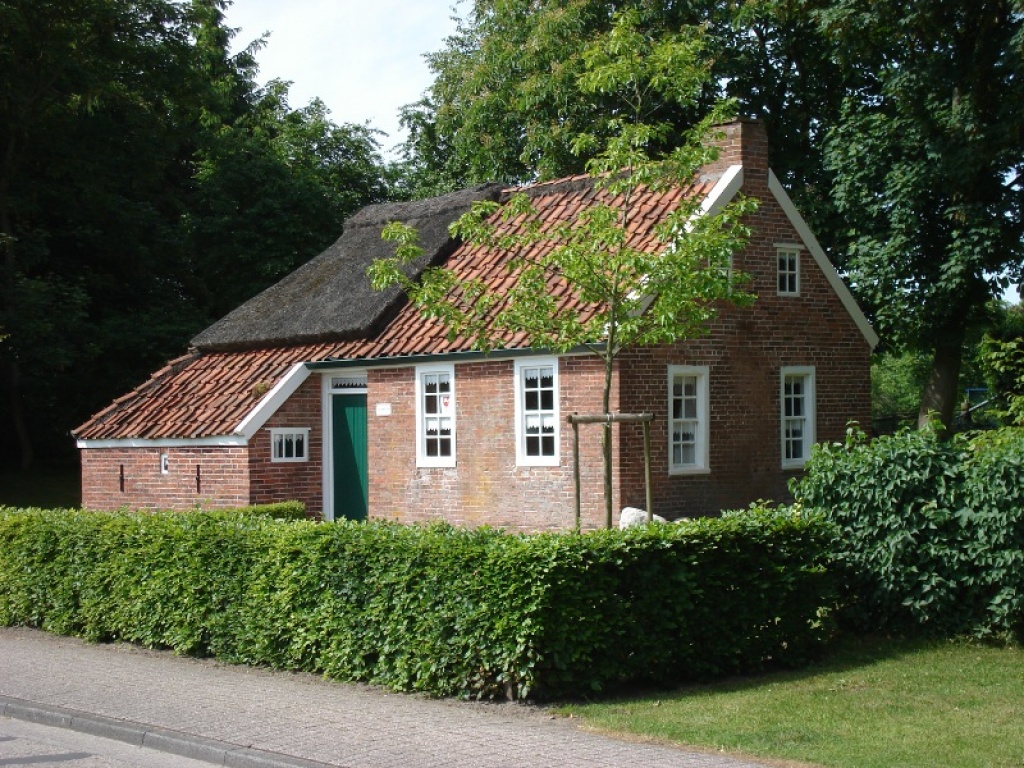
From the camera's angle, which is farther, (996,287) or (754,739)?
(996,287)

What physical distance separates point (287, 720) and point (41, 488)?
84.2 feet

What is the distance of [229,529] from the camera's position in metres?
12.1

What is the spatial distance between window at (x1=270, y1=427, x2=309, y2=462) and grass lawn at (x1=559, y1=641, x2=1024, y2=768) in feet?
43.0

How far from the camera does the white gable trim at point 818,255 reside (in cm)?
2084

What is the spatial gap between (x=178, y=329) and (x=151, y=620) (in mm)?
21227

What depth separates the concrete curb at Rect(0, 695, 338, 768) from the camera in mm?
8328

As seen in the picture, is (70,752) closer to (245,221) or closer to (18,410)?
(18,410)

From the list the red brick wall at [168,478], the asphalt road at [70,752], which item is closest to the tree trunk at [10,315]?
the red brick wall at [168,478]

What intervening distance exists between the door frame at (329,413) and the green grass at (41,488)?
10.0 m

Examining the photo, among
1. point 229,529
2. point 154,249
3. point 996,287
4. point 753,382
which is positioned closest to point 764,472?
point 753,382

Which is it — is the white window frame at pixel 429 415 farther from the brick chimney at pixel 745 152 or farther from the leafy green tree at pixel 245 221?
the leafy green tree at pixel 245 221

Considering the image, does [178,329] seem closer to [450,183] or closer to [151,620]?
[450,183]

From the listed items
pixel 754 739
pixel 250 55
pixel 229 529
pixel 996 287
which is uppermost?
pixel 250 55

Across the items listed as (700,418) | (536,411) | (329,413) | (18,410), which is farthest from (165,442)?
(18,410)
